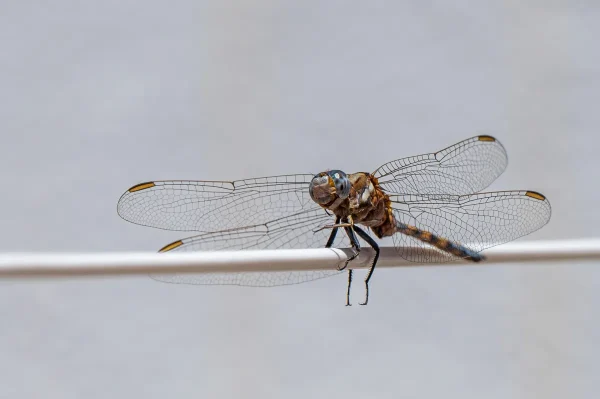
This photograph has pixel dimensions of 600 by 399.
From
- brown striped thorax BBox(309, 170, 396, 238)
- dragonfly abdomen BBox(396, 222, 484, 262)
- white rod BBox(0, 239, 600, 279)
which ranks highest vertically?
brown striped thorax BBox(309, 170, 396, 238)

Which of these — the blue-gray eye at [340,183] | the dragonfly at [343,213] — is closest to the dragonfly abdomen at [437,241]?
the dragonfly at [343,213]

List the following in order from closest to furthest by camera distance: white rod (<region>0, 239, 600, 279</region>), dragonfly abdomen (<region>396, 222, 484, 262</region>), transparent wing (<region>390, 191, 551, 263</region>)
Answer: white rod (<region>0, 239, 600, 279</region>) < dragonfly abdomen (<region>396, 222, 484, 262</region>) < transparent wing (<region>390, 191, 551, 263</region>)

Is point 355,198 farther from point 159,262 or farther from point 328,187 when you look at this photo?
point 159,262

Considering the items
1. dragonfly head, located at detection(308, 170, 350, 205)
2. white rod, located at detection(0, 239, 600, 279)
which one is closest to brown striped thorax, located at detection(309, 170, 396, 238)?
dragonfly head, located at detection(308, 170, 350, 205)

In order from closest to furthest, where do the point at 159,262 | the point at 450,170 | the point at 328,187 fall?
the point at 159,262 < the point at 328,187 < the point at 450,170

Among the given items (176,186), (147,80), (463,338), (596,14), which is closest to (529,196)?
(176,186)

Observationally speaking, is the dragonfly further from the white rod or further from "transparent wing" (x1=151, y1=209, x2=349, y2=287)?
the white rod

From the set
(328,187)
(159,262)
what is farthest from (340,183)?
(159,262)
